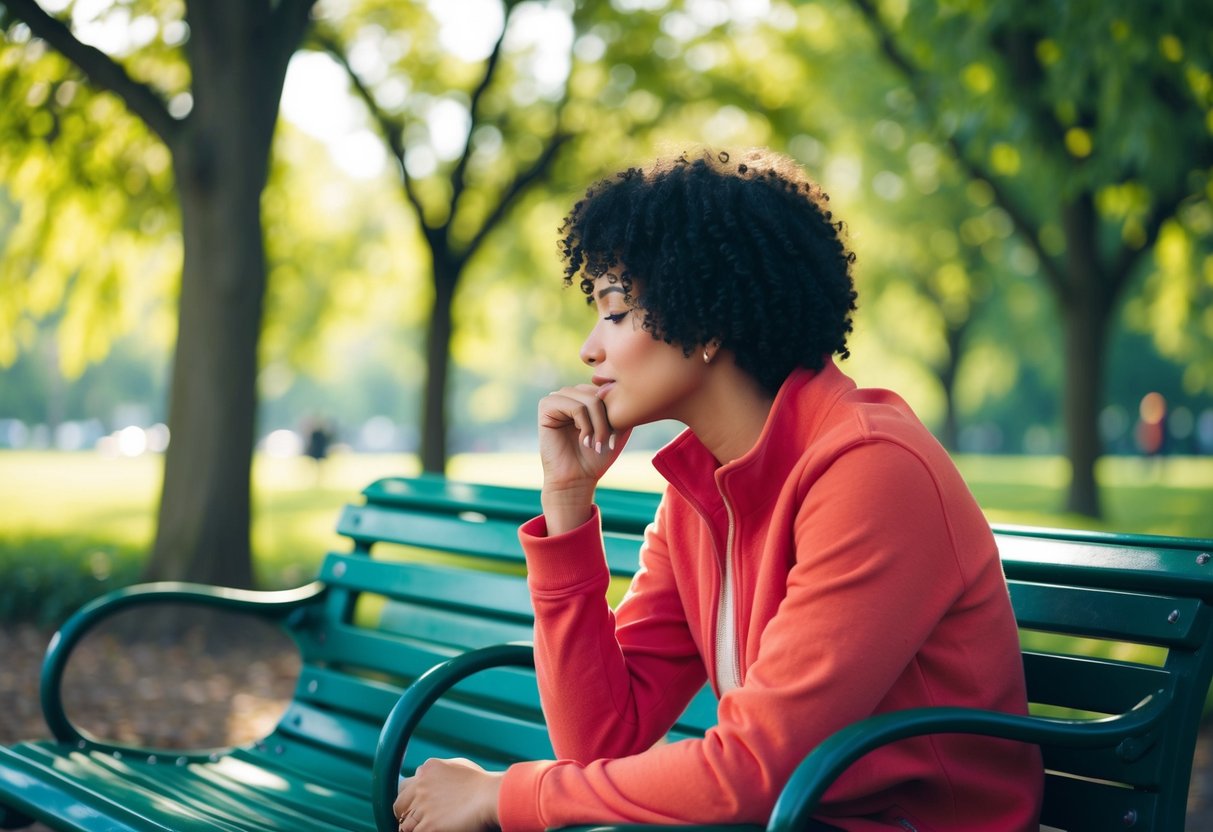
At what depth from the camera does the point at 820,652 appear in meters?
1.89

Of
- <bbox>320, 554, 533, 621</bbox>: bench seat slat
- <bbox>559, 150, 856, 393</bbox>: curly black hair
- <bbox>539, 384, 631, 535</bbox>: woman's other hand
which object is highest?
<bbox>559, 150, 856, 393</bbox>: curly black hair

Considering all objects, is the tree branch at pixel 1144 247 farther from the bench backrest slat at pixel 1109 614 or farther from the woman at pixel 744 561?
the woman at pixel 744 561

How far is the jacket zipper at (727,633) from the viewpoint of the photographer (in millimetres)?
2309

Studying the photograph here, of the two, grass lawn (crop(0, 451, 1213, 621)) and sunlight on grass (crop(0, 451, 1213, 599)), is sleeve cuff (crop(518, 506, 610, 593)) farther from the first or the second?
grass lawn (crop(0, 451, 1213, 621))

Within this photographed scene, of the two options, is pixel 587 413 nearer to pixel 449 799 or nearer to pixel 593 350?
pixel 593 350

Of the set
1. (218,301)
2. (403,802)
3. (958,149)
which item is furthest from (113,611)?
(958,149)

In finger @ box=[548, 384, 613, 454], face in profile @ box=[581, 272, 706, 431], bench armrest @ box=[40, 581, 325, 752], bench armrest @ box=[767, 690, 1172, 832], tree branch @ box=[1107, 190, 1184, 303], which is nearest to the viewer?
Answer: bench armrest @ box=[767, 690, 1172, 832]

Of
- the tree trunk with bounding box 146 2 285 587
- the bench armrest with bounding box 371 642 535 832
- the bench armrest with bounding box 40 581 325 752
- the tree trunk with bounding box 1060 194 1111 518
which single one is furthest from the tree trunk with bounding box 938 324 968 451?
the bench armrest with bounding box 371 642 535 832

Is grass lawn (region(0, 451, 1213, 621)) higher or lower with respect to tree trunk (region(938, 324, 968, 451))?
lower

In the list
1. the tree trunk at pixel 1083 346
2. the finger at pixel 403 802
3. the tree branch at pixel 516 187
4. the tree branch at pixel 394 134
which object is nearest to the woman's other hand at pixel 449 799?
the finger at pixel 403 802

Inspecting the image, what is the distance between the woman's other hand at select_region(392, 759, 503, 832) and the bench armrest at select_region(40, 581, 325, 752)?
1.35m

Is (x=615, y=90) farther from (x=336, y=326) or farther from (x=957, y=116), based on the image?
(x=336, y=326)

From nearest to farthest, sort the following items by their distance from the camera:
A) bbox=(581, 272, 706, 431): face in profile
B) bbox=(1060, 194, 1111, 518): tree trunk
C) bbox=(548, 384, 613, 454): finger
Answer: bbox=(581, 272, 706, 431): face in profile
bbox=(548, 384, 613, 454): finger
bbox=(1060, 194, 1111, 518): tree trunk

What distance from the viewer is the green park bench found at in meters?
2.24
